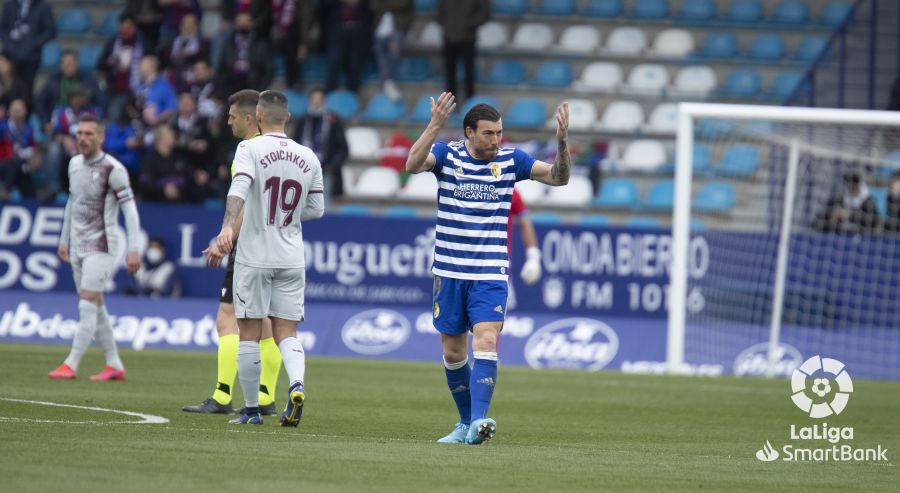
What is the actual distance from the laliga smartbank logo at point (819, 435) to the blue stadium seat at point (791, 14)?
517 inches

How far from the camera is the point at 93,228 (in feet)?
45.8

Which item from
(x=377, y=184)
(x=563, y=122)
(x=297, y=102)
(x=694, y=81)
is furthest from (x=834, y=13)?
(x=563, y=122)

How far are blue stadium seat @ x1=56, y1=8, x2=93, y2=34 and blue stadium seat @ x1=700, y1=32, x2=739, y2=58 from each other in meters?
12.0

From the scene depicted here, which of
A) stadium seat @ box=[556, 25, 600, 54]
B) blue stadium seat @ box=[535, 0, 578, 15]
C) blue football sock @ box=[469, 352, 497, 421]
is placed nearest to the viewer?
blue football sock @ box=[469, 352, 497, 421]

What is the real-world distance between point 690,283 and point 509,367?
10.1ft

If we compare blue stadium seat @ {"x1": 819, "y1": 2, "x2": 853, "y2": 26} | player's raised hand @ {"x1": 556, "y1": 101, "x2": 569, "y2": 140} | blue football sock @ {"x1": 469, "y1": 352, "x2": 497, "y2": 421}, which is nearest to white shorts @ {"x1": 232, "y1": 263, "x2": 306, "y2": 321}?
blue football sock @ {"x1": 469, "y1": 352, "x2": 497, "y2": 421}

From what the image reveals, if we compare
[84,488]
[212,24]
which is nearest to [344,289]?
[212,24]

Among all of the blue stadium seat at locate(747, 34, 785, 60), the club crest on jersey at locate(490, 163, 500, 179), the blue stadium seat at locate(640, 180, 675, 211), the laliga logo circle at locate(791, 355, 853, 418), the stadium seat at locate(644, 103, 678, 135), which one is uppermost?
the blue stadium seat at locate(747, 34, 785, 60)

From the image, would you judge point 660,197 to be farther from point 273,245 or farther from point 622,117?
point 273,245

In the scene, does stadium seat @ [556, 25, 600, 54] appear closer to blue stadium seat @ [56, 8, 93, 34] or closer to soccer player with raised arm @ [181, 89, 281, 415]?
blue stadium seat @ [56, 8, 93, 34]

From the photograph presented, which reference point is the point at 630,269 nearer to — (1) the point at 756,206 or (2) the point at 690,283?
(2) the point at 690,283

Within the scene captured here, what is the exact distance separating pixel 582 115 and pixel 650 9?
10.7 feet

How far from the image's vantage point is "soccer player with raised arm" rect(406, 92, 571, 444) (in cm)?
937

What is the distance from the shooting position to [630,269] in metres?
21.1
